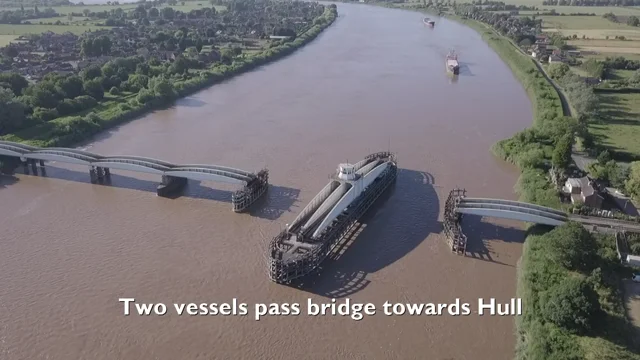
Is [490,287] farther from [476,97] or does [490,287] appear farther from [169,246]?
[476,97]

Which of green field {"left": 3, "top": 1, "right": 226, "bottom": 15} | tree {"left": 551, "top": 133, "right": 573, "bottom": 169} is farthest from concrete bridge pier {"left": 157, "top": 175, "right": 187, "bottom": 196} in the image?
green field {"left": 3, "top": 1, "right": 226, "bottom": 15}

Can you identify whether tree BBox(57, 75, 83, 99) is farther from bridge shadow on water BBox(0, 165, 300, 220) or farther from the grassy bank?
the grassy bank

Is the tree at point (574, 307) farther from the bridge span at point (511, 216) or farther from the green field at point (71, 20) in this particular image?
the green field at point (71, 20)

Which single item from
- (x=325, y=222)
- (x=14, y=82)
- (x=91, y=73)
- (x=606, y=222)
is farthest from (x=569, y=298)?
(x=91, y=73)

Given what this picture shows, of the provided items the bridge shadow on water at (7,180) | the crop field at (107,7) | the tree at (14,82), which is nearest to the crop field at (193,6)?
the crop field at (107,7)

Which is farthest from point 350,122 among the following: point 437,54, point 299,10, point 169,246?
point 299,10

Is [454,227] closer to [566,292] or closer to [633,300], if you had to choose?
[566,292]
